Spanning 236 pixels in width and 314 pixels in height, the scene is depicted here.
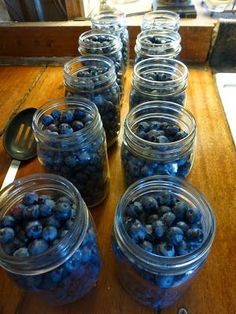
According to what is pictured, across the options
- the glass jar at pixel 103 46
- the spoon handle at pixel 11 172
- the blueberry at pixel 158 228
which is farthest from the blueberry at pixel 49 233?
the glass jar at pixel 103 46

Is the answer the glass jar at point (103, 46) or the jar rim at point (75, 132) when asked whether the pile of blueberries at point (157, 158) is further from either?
the glass jar at point (103, 46)

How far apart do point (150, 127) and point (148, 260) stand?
24 cm

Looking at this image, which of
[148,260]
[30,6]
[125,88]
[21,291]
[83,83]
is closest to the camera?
[148,260]

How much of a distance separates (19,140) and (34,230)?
0.37 metres

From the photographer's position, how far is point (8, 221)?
365 mm

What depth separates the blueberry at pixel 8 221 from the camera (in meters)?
0.36

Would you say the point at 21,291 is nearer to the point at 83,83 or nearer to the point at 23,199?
the point at 23,199

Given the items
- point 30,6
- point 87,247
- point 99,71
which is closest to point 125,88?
point 99,71

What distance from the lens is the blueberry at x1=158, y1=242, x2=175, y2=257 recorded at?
338 mm

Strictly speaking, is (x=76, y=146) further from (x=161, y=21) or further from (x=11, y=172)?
(x=161, y=21)

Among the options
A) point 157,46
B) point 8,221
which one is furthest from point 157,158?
point 157,46

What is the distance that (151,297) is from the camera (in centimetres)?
41

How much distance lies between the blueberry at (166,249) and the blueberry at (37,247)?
0.14 metres

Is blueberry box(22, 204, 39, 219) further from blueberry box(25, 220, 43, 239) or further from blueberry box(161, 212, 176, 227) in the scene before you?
blueberry box(161, 212, 176, 227)
